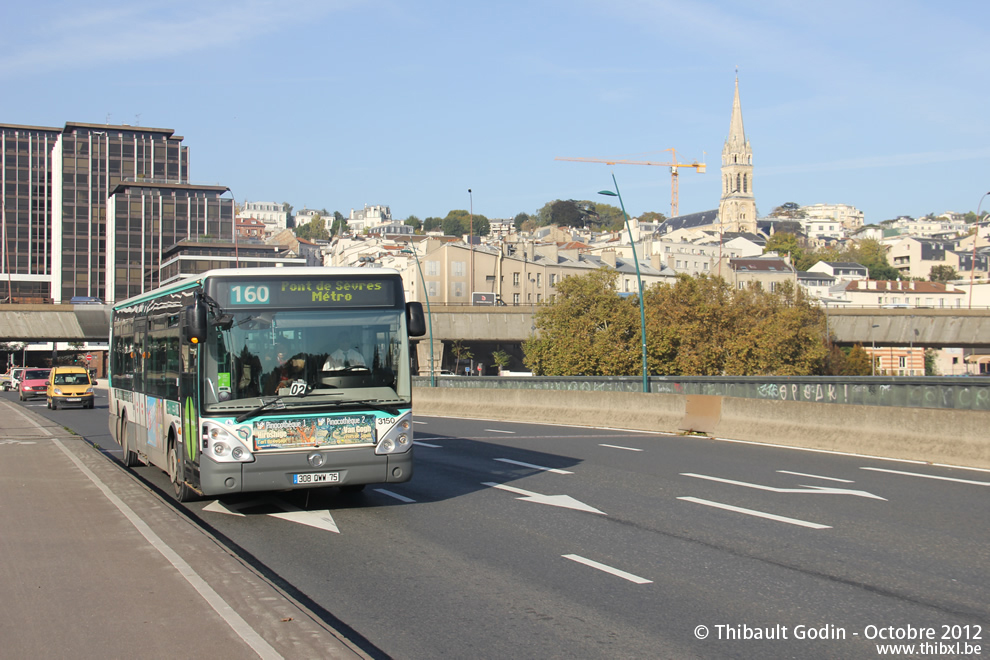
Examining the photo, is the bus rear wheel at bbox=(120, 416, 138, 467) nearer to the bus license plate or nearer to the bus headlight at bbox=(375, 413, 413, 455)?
the bus license plate

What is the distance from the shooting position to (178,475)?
11672 millimetres

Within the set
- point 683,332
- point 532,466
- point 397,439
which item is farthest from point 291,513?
point 683,332

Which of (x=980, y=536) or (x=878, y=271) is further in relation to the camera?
(x=878, y=271)

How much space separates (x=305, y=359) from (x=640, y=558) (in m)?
4.32

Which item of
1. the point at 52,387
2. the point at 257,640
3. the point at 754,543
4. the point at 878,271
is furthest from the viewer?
the point at 878,271

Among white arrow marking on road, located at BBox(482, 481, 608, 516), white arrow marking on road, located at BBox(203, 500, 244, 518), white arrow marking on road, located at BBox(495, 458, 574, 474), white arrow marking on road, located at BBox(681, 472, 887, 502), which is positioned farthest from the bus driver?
white arrow marking on road, located at BBox(681, 472, 887, 502)

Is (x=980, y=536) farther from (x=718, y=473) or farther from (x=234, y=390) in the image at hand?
(x=234, y=390)

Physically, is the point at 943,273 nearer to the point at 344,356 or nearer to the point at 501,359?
the point at 501,359

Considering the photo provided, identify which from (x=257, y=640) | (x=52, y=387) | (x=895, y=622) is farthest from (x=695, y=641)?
(x=52, y=387)

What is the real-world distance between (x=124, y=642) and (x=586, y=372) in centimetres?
6933

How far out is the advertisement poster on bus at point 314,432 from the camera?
406 inches

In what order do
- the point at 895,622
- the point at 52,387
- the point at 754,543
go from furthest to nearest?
the point at 52,387 < the point at 754,543 < the point at 895,622

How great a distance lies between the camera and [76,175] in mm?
142750

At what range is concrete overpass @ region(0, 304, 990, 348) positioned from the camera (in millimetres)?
58250
